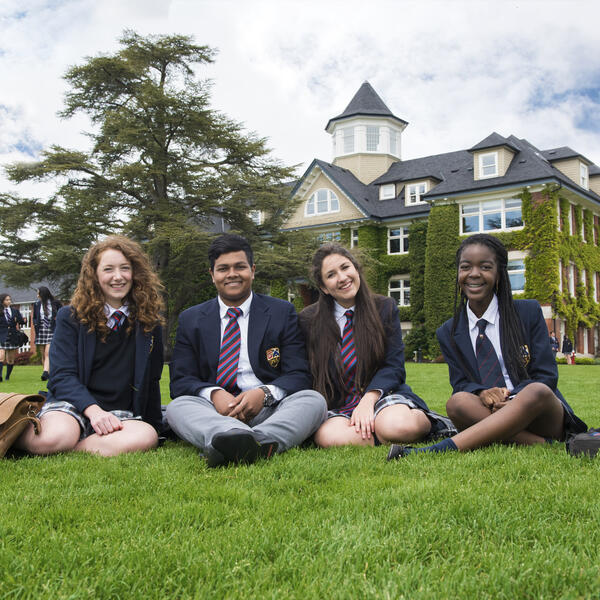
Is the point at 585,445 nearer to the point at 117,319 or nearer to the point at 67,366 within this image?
the point at 117,319

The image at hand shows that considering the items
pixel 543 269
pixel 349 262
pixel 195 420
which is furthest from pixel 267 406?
pixel 543 269

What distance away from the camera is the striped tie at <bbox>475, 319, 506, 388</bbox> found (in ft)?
14.5

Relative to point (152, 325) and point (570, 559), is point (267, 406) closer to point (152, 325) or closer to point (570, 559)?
point (152, 325)

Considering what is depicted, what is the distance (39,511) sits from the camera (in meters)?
2.65

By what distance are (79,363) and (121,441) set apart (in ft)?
2.31

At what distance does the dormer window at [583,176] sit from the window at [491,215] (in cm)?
441

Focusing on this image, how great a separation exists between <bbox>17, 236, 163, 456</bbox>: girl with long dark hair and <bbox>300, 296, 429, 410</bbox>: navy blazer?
4.29 feet

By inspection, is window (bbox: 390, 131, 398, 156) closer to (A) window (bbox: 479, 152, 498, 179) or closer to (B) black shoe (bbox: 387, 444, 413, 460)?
(A) window (bbox: 479, 152, 498, 179)

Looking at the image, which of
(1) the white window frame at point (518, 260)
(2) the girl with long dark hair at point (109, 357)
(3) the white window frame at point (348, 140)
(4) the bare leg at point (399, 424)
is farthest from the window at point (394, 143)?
(4) the bare leg at point (399, 424)

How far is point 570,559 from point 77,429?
3.28 metres

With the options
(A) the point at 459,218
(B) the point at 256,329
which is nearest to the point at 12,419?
(B) the point at 256,329

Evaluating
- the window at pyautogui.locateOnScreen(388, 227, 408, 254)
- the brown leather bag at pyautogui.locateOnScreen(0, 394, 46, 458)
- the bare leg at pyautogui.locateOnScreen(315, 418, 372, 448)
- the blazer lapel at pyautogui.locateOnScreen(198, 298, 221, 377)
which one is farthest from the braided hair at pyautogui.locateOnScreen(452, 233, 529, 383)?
the window at pyautogui.locateOnScreen(388, 227, 408, 254)

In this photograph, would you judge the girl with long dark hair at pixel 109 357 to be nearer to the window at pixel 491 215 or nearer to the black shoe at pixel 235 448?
the black shoe at pixel 235 448

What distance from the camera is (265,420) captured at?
412 centimetres
